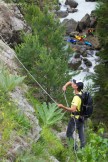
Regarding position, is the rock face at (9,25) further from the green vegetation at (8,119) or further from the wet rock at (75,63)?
the wet rock at (75,63)

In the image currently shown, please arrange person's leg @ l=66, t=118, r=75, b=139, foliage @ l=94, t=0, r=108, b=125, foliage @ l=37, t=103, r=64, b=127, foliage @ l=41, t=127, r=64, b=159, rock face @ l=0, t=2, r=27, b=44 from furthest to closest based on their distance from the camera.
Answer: foliage @ l=94, t=0, r=108, b=125
rock face @ l=0, t=2, r=27, b=44
person's leg @ l=66, t=118, r=75, b=139
foliage @ l=41, t=127, r=64, b=159
foliage @ l=37, t=103, r=64, b=127

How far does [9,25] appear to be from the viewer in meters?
14.8

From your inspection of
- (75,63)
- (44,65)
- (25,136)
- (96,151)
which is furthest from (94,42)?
(96,151)

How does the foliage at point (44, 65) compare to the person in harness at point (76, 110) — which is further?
the foliage at point (44, 65)

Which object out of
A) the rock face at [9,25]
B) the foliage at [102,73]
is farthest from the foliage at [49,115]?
the foliage at [102,73]

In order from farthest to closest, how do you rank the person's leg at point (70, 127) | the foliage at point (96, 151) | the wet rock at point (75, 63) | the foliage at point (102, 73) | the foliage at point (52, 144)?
the wet rock at point (75, 63)
the foliage at point (102, 73)
the person's leg at point (70, 127)
the foliage at point (52, 144)
the foliage at point (96, 151)

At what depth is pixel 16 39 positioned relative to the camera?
1494 cm

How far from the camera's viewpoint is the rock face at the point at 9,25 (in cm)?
1433

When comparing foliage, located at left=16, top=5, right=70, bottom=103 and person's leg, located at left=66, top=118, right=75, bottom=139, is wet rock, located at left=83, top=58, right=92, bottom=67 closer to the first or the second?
foliage, located at left=16, top=5, right=70, bottom=103

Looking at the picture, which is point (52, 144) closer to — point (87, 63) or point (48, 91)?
point (48, 91)

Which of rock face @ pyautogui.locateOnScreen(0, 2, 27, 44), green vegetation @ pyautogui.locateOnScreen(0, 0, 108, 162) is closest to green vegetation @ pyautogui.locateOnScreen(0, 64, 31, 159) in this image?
green vegetation @ pyautogui.locateOnScreen(0, 0, 108, 162)

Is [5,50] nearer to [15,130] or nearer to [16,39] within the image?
[16,39]

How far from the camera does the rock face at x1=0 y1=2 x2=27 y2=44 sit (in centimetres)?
1433

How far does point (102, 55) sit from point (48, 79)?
6.36 m
